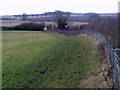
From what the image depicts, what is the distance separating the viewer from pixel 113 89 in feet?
30.4

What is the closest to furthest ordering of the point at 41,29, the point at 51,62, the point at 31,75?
1. the point at 31,75
2. the point at 51,62
3. the point at 41,29

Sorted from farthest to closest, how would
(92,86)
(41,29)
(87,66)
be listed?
(41,29) → (87,66) → (92,86)

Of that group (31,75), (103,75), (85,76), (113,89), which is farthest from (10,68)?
(113,89)

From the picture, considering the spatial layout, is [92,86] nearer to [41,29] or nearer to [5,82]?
[5,82]

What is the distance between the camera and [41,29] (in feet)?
243

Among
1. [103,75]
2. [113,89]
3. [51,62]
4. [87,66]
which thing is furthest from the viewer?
[51,62]

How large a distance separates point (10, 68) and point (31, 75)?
8.44 feet

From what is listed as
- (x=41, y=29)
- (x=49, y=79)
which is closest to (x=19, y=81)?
(x=49, y=79)

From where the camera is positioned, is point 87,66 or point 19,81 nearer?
point 19,81

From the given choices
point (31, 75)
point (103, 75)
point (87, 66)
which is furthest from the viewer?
point (87, 66)

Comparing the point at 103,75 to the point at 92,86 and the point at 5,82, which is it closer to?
the point at 92,86

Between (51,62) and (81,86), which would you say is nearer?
(81,86)

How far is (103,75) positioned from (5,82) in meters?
4.55

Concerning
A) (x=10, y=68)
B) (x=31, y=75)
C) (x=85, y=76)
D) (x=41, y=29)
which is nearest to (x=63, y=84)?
(x=85, y=76)
